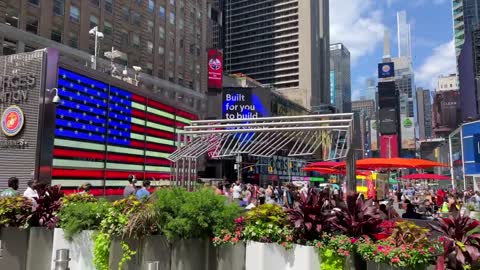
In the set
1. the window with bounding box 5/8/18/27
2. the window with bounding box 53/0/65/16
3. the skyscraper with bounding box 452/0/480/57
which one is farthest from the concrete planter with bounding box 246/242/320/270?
the skyscraper with bounding box 452/0/480/57

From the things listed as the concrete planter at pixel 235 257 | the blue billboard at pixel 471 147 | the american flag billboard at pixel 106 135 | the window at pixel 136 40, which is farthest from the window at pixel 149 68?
the concrete planter at pixel 235 257

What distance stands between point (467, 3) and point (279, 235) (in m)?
173

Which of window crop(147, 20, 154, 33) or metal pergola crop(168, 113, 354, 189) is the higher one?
window crop(147, 20, 154, 33)

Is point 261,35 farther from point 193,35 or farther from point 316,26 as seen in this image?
point 193,35

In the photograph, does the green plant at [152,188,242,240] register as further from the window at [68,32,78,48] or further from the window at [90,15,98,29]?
the window at [90,15,98,29]

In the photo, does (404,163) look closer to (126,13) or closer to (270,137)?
(270,137)

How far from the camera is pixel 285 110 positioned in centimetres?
10550

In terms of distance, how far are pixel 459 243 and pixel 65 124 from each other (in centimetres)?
1113

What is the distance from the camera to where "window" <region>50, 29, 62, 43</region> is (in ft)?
162

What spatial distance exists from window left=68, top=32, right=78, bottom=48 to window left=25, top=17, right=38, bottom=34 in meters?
4.69

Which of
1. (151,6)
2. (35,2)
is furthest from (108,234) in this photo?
(151,6)

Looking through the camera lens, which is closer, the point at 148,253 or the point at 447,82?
the point at 148,253

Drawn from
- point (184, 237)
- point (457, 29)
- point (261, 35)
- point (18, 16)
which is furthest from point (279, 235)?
point (261, 35)

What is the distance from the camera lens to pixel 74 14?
173 ft
